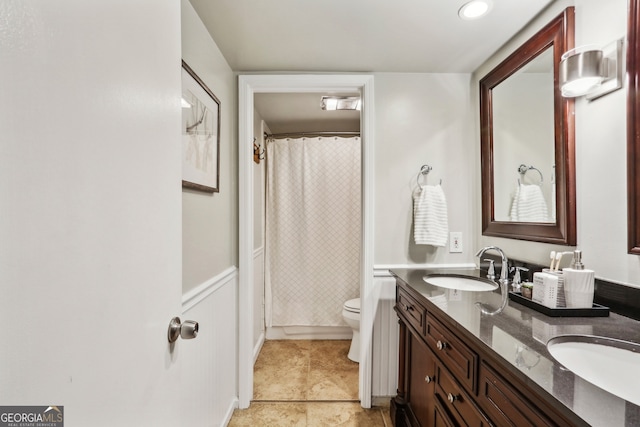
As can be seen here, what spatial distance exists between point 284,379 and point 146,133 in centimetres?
211

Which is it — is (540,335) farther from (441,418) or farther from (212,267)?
(212,267)

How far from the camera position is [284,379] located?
2.20 metres

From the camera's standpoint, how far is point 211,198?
1.50m

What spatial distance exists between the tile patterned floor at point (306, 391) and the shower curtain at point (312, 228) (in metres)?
0.38

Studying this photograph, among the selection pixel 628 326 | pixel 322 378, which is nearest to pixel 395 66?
pixel 628 326

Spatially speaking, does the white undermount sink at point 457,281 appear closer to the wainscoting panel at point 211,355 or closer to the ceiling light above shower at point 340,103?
the wainscoting panel at point 211,355

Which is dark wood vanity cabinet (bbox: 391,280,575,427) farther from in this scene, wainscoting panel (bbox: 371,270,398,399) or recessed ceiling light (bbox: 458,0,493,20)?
recessed ceiling light (bbox: 458,0,493,20)

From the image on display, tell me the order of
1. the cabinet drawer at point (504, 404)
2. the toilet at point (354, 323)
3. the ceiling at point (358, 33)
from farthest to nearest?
the toilet at point (354, 323) < the ceiling at point (358, 33) < the cabinet drawer at point (504, 404)

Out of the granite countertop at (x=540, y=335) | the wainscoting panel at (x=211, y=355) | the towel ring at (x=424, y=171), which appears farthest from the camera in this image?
the towel ring at (x=424, y=171)

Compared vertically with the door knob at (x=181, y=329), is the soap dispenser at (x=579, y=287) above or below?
above

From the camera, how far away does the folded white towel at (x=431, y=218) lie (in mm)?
1788

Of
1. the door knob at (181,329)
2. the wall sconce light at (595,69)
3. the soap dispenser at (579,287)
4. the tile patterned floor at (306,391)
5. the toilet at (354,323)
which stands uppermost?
the wall sconce light at (595,69)

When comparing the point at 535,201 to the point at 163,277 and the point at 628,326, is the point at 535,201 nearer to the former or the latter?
the point at 628,326

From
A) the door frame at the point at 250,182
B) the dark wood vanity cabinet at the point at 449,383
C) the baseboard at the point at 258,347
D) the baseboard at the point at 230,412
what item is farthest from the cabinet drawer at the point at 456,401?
the baseboard at the point at 258,347
